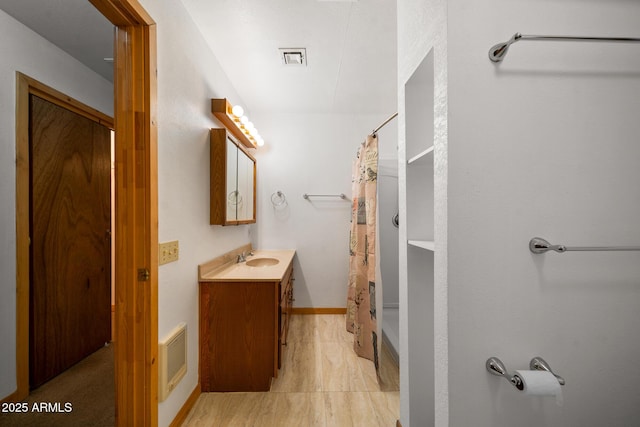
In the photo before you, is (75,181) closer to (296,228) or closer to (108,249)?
(108,249)

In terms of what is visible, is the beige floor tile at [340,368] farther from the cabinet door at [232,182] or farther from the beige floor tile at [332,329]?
the cabinet door at [232,182]

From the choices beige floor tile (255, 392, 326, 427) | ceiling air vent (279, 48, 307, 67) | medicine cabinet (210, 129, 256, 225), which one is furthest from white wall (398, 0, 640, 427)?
medicine cabinet (210, 129, 256, 225)

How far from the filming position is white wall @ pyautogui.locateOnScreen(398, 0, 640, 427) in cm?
87

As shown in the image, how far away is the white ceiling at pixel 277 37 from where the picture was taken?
5.12 feet

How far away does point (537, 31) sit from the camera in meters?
0.89

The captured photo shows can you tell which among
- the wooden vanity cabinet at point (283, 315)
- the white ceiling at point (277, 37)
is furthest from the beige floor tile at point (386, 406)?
the white ceiling at point (277, 37)

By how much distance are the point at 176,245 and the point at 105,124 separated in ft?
5.47

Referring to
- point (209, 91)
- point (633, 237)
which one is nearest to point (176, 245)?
point (209, 91)

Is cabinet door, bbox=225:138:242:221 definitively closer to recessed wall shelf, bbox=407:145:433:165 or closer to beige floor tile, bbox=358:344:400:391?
recessed wall shelf, bbox=407:145:433:165

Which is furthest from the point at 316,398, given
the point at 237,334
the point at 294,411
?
the point at 237,334

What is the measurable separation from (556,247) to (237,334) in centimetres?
176

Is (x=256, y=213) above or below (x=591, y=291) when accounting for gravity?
above

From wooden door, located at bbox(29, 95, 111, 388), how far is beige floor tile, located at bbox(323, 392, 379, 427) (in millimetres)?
1918

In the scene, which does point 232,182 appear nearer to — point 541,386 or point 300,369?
point 300,369
